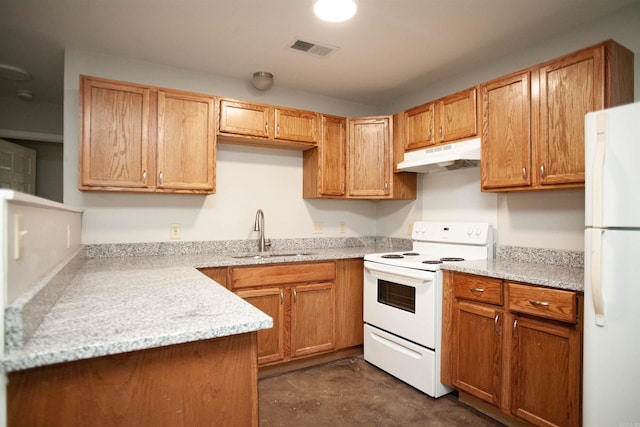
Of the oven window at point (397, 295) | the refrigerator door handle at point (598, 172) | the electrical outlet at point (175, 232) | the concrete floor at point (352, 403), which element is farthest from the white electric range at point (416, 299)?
the electrical outlet at point (175, 232)

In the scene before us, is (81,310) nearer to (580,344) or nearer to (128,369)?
(128,369)

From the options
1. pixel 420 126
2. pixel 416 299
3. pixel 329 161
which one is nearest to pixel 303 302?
pixel 416 299

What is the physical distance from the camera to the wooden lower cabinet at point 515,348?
1692 millimetres

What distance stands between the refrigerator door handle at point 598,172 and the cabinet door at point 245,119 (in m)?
2.14

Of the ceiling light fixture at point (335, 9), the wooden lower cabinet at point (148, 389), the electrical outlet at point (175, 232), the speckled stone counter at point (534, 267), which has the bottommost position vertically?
the wooden lower cabinet at point (148, 389)

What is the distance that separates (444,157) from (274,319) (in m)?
1.72

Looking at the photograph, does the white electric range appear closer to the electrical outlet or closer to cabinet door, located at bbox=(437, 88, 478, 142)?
cabinet door, located at bbox=(437, 88, 478, 142)

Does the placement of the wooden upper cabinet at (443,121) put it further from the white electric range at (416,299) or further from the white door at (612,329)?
the white door at (612,329)

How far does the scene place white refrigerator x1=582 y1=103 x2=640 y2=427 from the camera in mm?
1383

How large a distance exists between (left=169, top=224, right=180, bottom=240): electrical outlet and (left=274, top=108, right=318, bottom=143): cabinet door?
1080 mm

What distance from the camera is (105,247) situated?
Result: 2566mm

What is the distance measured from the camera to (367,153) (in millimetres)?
3242

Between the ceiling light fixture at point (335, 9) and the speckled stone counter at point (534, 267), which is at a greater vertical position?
the ceiling light fixture at point (335, 9)

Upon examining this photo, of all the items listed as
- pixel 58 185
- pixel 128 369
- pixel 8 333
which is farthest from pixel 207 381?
pixel 58 185
